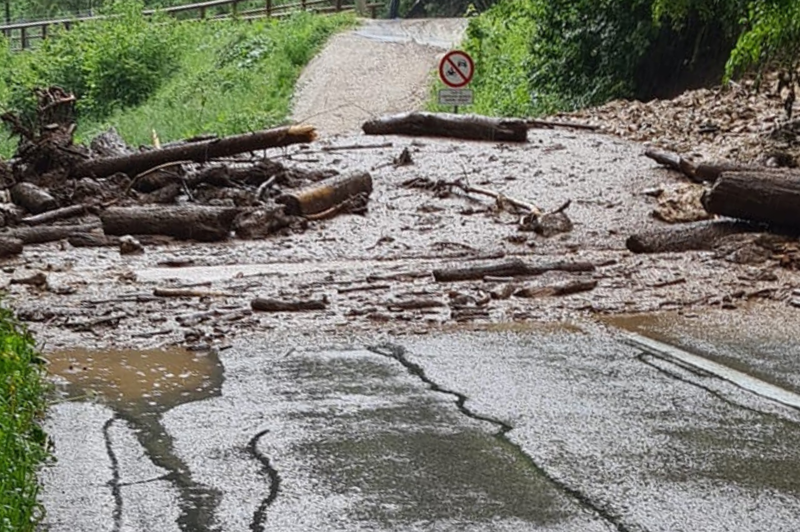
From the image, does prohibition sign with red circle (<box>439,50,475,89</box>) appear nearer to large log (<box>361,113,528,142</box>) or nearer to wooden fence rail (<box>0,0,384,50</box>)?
large log (<box>361,113,528,142</box>)

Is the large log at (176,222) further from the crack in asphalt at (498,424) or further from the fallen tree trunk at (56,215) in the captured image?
the crack in asphalt at (498,424)

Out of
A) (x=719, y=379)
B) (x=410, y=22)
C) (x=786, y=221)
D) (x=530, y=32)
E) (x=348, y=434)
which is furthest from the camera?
(x=410, y=22)

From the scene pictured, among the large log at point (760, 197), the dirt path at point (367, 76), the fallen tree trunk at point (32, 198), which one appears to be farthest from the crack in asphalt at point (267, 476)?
the dirt path at point (367, 76)

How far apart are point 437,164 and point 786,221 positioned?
6675mm

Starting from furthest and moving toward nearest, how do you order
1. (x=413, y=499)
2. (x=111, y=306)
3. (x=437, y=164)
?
(x=437, y=164)
(x=111, y=306)
(x=413, y=499)

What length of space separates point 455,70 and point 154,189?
26.8 ft

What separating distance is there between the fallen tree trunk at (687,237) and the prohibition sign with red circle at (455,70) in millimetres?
10792

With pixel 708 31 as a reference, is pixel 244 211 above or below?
below

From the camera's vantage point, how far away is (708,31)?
2402 centimetres

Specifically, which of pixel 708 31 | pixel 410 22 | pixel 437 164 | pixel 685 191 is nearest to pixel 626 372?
pixel 685 191

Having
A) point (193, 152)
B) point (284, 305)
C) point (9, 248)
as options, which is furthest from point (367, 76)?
point (284, 305)

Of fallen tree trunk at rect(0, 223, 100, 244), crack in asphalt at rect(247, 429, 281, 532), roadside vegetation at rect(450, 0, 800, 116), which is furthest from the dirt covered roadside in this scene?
roadside vegetation at rect(450, 0, 800, 116)

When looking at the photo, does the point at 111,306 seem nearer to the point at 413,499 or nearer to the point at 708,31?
the point at 413,499

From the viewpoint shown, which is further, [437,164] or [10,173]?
[437,164]
